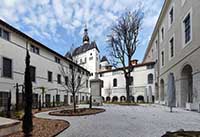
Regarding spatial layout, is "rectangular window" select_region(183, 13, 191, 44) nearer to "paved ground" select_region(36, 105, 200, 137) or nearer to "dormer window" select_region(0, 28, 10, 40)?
"paved ground" select_region(36, 105, 200, 137)

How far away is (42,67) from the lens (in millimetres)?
25453

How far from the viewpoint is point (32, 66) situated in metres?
23.1

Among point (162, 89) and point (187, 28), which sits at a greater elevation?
point (187, 28)

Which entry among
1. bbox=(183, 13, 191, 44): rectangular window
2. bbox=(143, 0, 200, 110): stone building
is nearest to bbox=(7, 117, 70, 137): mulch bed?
bbox=(143, 0, 200, 110): stone building


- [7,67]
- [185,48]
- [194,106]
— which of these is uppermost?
[185,48]

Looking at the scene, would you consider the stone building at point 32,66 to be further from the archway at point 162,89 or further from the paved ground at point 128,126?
the archway at point 162,89

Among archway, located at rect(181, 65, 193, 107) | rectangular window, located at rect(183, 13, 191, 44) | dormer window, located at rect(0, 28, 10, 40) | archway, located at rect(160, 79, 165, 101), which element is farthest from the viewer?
archway, located at rect(160, 79, 165, 101)

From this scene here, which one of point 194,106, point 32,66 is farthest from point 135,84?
point 194,106

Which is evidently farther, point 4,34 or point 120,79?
point 120,79

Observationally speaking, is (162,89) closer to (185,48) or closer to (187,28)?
(185,48)

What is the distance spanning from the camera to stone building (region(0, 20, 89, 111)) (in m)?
18.3

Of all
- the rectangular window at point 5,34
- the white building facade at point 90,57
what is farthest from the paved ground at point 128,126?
the white building facade at point 90,57

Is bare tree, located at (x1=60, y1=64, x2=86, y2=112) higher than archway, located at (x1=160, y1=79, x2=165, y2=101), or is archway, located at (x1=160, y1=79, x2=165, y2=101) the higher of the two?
bare tree, located at (x1=60, y1=64, x2=86, y2=112)

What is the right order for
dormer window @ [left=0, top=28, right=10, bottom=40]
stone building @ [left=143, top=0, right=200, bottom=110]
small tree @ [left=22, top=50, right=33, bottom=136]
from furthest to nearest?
dormer window @ [left=0, top=28, right=10, bottom=40], stone building @ [left=143, top=0, right=200, bottom=110], small tree @ [left=22, top=50, right=33, bottom=136]
